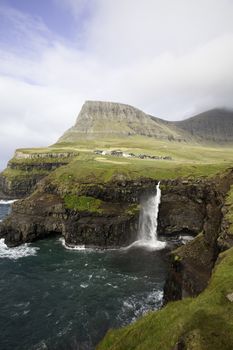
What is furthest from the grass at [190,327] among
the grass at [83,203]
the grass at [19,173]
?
the grass at [19,173]

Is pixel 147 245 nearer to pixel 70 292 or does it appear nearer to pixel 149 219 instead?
pixel 149 219

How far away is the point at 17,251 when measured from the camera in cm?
6750

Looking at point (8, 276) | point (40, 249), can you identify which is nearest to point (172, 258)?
point (8, 276)

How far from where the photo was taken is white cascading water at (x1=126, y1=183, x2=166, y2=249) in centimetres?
7306

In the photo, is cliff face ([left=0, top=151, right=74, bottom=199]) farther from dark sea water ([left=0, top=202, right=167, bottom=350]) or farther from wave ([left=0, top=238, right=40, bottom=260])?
dark sea water ([left=0, top=202, right=167, bottom=350])

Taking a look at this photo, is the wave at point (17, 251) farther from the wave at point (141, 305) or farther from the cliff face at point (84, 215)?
the wave at point (141, 305)

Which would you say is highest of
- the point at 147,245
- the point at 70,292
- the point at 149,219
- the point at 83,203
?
the point at 83,203

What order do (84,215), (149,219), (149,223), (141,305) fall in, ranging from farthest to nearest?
(149,219) → (149,223) → (84,215) → (141,305)

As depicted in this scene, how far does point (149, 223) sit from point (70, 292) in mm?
33679

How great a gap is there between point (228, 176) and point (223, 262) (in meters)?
30.3

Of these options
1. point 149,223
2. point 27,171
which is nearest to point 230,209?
point 149,223

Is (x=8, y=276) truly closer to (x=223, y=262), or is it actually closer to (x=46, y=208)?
(x=46, y=208)

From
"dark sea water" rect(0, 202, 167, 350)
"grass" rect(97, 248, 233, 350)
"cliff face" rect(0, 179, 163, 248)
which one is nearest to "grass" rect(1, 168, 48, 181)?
"cliff face" rect(0, 179, 163, 248)

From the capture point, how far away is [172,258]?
43094 millimetres
